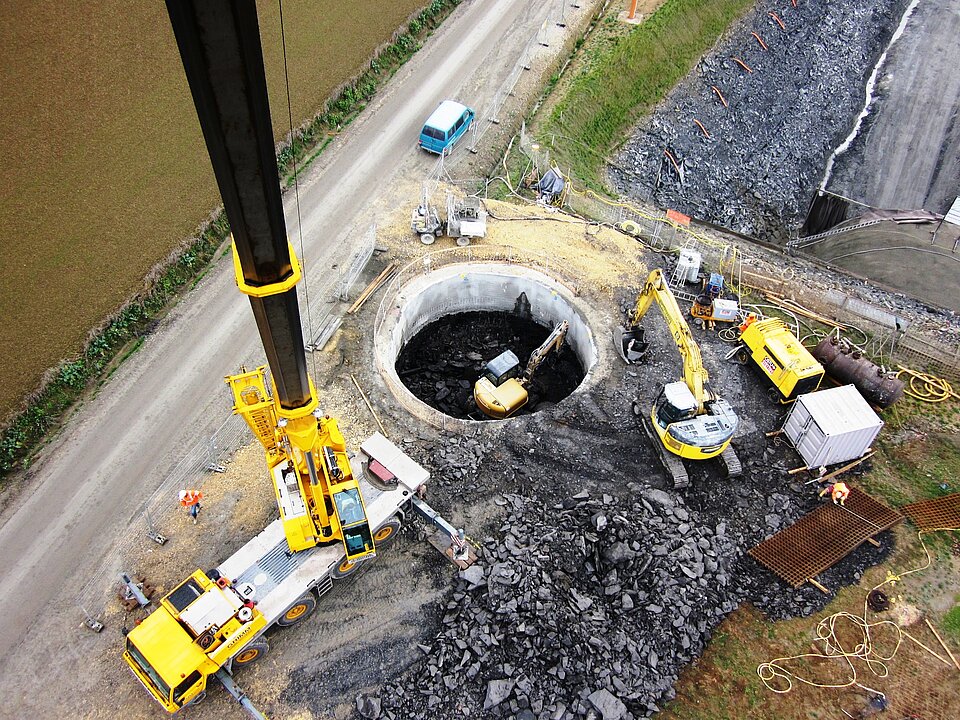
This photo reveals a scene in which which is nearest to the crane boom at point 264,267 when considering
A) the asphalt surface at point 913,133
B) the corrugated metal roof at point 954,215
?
the corrugated metal roof at point 954,215

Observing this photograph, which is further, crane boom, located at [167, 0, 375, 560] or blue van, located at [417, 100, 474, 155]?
blue van, located at [417, 100, 474, 155]

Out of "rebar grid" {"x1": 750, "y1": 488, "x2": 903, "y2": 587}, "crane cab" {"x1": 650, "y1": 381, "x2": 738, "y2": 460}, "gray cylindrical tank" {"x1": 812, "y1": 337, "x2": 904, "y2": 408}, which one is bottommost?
"rebar grid" {"x1": 750, "y1": 488, "x2": 903, "y2": 587}

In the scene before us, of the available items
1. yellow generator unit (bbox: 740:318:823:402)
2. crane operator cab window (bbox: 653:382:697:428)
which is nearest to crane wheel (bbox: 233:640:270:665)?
crane operator cab window (bbox: 653:382:697:428)

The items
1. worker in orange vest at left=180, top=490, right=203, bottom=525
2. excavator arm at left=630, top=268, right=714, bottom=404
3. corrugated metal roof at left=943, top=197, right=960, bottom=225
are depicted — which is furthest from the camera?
corrugated metal roof at left=943, top=197, right=960, bottom=225

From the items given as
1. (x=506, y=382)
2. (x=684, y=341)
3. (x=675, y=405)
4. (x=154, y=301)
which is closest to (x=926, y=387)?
(x=684, y=341)

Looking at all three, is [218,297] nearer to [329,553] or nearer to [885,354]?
[329,553]

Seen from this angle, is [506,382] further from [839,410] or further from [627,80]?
[627,80]

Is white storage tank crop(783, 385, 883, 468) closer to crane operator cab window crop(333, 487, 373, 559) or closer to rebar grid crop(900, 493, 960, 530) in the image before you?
rebar grid crop(900, 493, 960, 530)
